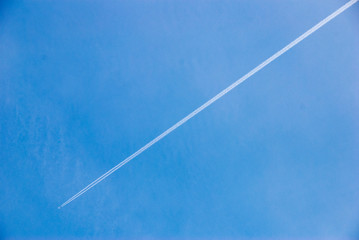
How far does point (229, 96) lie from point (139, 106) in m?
0.90

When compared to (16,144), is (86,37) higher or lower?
higher

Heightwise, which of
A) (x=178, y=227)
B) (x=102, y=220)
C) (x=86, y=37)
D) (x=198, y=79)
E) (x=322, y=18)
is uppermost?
(x=86, y=37)

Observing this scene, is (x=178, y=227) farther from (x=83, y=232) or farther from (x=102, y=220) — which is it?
(x=83, y=232)

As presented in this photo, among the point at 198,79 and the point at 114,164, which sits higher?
the point at 198,79

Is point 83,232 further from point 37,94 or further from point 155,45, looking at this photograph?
point 155,45

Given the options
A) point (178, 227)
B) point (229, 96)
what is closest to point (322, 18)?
point (229, 96)

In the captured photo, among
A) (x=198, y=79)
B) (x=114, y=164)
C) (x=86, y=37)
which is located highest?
(x=86, y=37)

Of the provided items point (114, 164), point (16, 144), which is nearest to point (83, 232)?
point (114, 164)

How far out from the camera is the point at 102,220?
6.95 feet

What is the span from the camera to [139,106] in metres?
2.13

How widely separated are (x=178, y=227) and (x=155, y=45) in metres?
1.82

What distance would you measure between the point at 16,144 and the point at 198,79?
1919 mm

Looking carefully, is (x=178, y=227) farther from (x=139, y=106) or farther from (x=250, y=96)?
(x=250, y=96)

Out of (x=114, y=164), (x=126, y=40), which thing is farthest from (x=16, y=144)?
(x=126, y=40)
